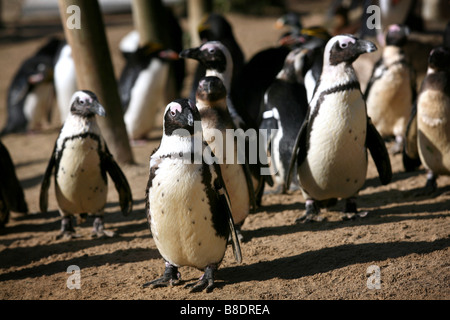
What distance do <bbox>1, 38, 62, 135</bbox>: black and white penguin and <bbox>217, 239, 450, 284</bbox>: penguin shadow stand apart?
5819 millimetres

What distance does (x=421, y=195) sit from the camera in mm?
4930

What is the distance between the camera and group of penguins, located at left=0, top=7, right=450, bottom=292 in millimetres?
3410

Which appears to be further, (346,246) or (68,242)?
(68,242)

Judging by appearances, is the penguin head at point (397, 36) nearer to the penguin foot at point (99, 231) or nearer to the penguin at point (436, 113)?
the penguin at point (436, 113)

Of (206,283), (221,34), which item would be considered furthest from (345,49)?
(221,34)

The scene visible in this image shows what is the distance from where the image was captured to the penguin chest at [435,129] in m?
4.66

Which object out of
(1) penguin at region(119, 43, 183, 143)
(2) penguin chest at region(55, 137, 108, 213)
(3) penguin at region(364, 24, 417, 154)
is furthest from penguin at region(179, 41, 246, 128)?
(1) penguin at region(119, 43, 183, 143)

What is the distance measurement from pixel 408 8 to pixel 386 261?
21.5 feet

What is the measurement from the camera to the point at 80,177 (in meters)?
4.56

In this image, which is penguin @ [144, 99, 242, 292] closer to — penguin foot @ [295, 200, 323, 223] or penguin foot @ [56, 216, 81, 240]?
penguin foot @ [295, 200, 323, 223]

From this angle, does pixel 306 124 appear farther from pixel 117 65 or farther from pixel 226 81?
pixel 117 65

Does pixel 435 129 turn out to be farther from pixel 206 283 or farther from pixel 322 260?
pixel 206 283

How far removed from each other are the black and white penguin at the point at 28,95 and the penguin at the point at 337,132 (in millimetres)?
5435
